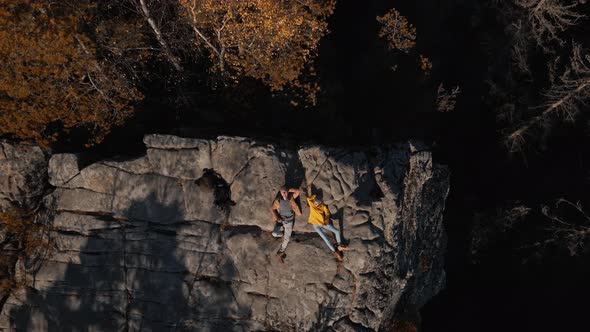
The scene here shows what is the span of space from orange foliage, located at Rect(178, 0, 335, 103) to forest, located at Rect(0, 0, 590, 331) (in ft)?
0.31

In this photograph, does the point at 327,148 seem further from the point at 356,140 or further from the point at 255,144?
the point at 356,140

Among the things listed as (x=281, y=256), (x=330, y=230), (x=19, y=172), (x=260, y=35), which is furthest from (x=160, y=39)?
(x=330, y=230)

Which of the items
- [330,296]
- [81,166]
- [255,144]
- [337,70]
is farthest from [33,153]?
[337,70]

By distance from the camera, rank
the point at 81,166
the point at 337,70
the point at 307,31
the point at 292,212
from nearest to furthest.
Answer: the point at 292,212
the point at 81,166
the point at 307,31
the point at 337,70

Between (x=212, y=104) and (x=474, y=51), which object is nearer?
(x=212, y=104)

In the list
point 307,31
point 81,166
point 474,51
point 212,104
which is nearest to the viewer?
point 81,166

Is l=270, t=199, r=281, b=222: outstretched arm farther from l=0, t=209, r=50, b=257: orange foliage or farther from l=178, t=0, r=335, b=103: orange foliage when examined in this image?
l=0, t=209, r=50, b=257: orange foliage

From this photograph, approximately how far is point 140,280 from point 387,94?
53.8 ft

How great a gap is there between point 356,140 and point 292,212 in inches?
269

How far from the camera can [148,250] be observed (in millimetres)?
15367

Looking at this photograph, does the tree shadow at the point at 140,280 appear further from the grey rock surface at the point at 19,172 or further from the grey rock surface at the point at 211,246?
the grey rock surface at the point at 19,172

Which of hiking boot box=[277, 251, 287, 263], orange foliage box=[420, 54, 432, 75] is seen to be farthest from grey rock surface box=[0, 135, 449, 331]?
orange foliage box=[420, 54, 432, 75]

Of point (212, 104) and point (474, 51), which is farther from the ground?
point (474, 51)

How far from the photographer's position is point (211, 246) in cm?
1517
